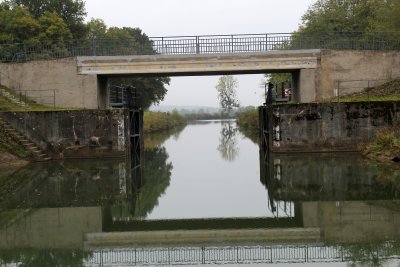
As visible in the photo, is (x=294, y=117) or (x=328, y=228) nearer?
(x=328, y=228)

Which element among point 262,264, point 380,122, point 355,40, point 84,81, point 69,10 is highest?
point 69,10

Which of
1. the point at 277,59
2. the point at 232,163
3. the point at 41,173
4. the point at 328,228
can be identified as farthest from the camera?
the point at 277,59

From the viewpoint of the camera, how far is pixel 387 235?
34.3ft

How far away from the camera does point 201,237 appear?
10961 millimetres

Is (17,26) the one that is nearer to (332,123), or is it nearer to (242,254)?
(332,123)

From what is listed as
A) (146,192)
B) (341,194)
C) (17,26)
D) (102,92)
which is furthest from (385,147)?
(17,26)

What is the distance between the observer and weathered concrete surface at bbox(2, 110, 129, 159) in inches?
1053

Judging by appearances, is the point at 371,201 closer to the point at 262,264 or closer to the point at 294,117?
the point at 262,264

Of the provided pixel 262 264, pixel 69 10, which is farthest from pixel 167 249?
pixel 69 10

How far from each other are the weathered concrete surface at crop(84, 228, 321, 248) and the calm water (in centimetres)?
18

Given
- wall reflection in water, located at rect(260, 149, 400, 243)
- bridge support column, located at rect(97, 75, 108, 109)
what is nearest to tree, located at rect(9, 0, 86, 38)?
bridge support column, located at rect(97, 75, 108, 109)

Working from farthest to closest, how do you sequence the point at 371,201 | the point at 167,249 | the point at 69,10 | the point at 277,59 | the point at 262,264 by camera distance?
the point at 69,10 < the point at 277,59 < the point at 371,201 < the point at 167,249 < the point at 262,264

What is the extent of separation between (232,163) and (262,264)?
1728cm

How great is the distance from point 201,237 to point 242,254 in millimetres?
1501
